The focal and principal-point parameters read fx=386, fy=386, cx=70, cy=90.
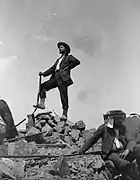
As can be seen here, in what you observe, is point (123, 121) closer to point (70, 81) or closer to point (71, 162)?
point (71, 162)

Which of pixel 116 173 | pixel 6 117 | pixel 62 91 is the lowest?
pixel 116 173

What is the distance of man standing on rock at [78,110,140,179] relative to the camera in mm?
6180

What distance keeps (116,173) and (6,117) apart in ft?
11.7

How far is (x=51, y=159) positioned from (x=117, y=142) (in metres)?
1.43

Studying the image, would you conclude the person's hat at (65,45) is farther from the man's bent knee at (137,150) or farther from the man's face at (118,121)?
the man's bent knee at (137,150)

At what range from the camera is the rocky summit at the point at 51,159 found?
6.32 metres

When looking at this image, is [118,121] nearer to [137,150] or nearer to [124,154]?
[124,154]

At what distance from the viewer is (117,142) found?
646 centimetres

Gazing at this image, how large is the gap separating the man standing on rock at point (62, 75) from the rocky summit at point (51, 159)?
920 millimetres

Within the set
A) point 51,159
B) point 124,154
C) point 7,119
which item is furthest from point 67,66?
point 124,154

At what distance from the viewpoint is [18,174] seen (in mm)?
6301

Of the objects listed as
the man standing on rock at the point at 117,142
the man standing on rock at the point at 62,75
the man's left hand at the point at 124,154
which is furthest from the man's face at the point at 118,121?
the man standing on rock at the point at 62,75

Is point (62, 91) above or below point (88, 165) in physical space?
above

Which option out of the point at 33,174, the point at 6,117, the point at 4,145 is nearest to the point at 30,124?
the point at 6,117
